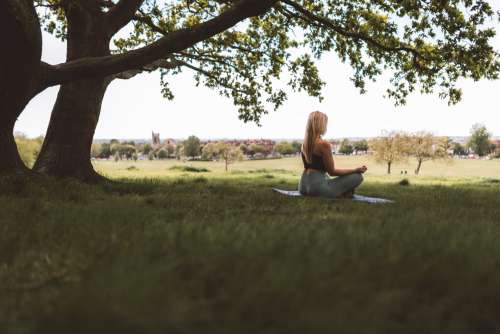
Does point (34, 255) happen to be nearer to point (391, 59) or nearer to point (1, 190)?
point (1, 190)

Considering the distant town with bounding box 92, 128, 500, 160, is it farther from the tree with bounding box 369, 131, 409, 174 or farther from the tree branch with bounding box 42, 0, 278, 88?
the tree branch with bounding box 42, 0, 278, 88

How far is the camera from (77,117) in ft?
39.4

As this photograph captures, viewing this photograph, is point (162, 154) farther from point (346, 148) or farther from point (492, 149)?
point (492, 149)

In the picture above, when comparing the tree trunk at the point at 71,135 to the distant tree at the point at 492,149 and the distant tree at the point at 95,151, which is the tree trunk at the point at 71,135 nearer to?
the distant tree at the point at 492,149

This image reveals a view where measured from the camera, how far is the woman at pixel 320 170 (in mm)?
9453

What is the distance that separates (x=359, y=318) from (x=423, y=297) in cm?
68

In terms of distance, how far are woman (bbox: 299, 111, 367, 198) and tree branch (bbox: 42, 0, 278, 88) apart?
2.57 meters

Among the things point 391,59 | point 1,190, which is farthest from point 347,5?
point 1,190

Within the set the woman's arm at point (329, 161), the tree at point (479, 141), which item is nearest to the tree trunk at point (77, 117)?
the woman's arm at point (329, 161)

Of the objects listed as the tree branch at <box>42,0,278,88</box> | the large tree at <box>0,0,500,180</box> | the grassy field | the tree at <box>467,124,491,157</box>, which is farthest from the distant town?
the grassy field

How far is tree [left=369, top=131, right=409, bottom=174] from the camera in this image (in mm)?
68625

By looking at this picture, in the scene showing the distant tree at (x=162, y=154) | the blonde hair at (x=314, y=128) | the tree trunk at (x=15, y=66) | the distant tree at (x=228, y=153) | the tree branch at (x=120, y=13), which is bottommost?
the distant tree at (x=162, y=154)

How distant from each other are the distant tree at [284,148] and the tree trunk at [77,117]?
17855 cm

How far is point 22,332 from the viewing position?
6.23ft
